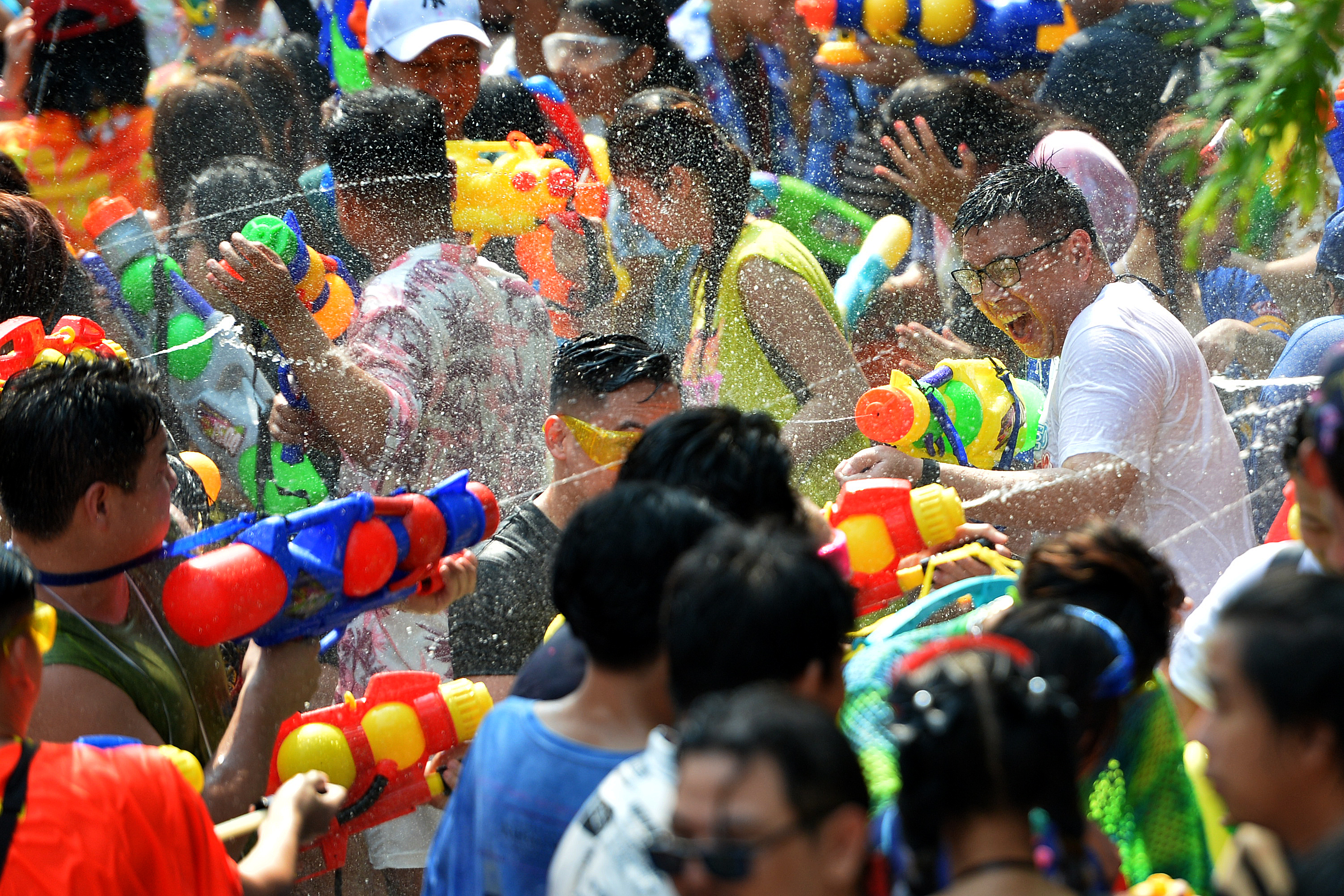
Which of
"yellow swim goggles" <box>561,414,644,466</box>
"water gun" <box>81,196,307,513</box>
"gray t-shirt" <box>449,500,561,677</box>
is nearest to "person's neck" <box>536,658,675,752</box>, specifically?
"gray t-shirt" <box>449,500,561,677</box>

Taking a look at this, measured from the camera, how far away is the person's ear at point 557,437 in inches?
99.1

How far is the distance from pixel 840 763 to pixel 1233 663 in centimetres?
40

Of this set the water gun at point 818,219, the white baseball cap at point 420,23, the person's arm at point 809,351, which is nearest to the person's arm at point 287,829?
the person's arm at point 809,351

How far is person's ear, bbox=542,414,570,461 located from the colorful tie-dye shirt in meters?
0.44

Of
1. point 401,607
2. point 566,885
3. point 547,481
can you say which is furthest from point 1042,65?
point 566,885

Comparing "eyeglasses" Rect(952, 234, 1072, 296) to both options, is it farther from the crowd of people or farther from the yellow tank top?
the yellow tank top

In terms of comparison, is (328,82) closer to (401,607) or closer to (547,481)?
(547,481)

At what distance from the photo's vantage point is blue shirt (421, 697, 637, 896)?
151 cm

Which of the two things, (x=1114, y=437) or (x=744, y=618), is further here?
(x=1114, y=437)

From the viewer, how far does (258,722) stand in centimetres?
207

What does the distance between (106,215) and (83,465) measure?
2.59 metres

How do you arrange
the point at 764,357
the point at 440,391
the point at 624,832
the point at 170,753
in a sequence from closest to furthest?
the point at 624,832 → the point at 170,753 → the point at 440,391 → the point at 764,357

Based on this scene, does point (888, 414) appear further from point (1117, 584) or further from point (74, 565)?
point (74, 565)

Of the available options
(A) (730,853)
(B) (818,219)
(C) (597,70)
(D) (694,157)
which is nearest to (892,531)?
(A) (730,853)
